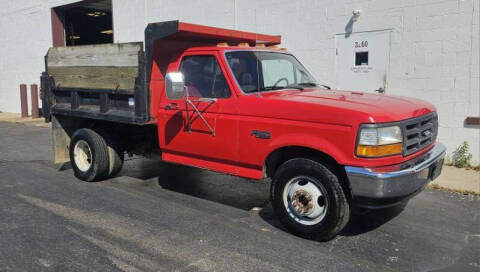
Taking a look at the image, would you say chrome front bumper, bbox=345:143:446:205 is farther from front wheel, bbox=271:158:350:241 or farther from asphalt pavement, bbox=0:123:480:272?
asphalt pavement, bbox=0:123:480:272

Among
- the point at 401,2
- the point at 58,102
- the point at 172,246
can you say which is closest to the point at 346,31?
the point at 401,2

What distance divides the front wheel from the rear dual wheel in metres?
3.03

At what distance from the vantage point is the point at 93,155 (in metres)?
6.46

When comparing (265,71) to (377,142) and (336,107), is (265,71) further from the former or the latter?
(377,142)

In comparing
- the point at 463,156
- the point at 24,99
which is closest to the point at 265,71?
the point at 463,156

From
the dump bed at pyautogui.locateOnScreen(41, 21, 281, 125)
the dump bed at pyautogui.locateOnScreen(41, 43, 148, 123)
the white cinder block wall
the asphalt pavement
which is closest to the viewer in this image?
the asphalt pavement

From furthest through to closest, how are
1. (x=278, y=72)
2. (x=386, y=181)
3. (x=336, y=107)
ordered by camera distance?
(x=278, y=72)
(x=336, y=107)
(x=386, y=181)

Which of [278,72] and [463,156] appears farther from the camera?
[463,156]

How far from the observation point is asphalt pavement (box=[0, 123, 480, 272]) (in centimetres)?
388

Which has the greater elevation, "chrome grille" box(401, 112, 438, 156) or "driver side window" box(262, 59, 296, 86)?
"driver side window" box(262, 59, 296, 86)

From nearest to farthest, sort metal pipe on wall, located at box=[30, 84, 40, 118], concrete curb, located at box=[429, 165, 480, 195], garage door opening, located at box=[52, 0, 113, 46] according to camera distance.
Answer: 1. concrete curb, located at box=[429, 165, 480, 195]
2. garage door opening, located at box=[52, 0, 113, 46]
3. metal pipe on wall, located at box=[30, 84, 40, 118]

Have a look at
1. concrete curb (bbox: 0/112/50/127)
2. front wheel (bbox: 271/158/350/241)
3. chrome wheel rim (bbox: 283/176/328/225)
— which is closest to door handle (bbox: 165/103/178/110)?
front wheel (bbox: 271/158/350/241)

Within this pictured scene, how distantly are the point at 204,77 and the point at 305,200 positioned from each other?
191 centimetres

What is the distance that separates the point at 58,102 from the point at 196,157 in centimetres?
305
